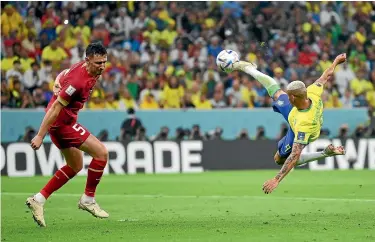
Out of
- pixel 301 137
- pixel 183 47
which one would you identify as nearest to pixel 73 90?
pixel 301 137

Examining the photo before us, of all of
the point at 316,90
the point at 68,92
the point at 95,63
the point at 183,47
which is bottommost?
the point at 316,90

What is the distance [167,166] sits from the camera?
2314 centimetres

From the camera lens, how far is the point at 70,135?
39.9 feet

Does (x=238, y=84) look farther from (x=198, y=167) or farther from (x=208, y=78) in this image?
(x=198, y=167)

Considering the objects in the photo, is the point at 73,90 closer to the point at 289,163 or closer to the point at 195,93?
the point at 289,163

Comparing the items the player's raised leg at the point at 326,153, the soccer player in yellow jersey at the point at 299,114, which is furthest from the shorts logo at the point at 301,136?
the player's raised leg at the point at 326,153

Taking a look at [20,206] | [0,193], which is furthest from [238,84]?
[20,206]

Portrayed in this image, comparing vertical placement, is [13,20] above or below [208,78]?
above

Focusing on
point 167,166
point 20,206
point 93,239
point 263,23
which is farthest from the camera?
point 263,23

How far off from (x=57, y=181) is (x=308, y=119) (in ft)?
12.3

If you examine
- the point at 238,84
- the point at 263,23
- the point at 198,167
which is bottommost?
the point at 198,167

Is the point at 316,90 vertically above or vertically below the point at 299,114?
above

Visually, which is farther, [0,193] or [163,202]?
[0,193]

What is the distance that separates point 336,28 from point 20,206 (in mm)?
16893
